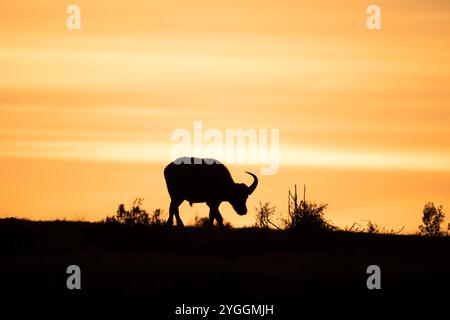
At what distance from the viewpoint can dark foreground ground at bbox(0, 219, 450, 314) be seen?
71.1ft

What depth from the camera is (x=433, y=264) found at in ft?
83.9

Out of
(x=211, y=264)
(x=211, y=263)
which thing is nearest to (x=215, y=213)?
(x=211, y=263)

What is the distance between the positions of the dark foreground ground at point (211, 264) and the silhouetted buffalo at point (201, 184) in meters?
3.16

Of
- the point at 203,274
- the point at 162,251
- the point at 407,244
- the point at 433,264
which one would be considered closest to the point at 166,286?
the point at 203,274

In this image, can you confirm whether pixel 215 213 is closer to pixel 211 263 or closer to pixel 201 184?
pixel 201 184

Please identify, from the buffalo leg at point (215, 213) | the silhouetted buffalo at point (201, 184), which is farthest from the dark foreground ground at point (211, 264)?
the silhouetted buffalo at point (201, 184)

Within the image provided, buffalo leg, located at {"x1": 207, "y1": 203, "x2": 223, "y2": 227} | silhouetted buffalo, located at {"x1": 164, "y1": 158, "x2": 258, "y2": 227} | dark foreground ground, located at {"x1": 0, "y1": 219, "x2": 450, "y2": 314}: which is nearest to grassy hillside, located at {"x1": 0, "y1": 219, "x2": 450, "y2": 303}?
dark foreground ground, located at {"x1": 0, "y1": 219, "x2": 450, "y2": 314}

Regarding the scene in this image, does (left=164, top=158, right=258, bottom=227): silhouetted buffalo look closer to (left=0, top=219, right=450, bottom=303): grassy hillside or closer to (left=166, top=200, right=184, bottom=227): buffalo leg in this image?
(left=166, top=200, right=184, bottom=227): buffalo leg

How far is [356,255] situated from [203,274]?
219 inches

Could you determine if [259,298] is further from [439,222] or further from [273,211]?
[439,222]

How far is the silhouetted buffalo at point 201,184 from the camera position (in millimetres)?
33812

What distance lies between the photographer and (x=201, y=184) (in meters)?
34.0

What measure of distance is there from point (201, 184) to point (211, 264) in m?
9.89

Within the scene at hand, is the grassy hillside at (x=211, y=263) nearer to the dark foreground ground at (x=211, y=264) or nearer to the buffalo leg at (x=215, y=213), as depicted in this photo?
the dark foreground ground at (x=211, y=264)
